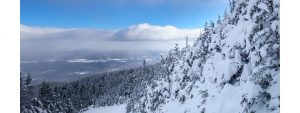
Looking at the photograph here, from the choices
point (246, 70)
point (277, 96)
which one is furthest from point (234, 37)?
point (277, 96)

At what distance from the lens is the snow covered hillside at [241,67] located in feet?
29.2

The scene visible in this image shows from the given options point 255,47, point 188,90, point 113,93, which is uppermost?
point 255,47

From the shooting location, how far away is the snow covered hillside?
8.91 metres

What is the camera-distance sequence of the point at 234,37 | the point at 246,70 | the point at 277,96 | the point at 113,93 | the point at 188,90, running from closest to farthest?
the point at 277,96, the point at 246,70, the point at 234,37, the point at 188,90, the point at 113,93

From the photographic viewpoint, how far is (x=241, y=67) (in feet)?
37.4

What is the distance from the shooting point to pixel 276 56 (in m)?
8.81

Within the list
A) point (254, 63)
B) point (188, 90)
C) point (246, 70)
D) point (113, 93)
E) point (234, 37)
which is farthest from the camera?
point (113, 93)
